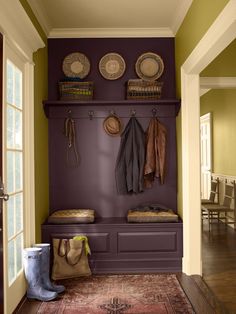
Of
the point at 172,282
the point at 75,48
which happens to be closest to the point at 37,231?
the point at 172,282

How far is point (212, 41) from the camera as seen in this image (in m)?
3.01

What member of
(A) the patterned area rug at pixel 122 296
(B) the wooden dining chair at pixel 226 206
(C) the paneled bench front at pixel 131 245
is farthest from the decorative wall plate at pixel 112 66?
(B) the wooden dining chair at pixel 226 206

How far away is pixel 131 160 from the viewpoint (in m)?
4.69

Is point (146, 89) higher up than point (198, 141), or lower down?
higher up

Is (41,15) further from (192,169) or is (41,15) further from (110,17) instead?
(192,169)

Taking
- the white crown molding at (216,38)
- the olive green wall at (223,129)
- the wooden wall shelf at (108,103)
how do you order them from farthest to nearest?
1. the olive green wall at (223,129)
2. the wooden wall shelf at (108,103)
3. the white crown molding at (216,38)

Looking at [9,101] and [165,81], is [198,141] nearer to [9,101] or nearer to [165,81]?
[165,81]

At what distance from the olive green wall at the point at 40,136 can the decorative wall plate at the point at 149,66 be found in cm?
113

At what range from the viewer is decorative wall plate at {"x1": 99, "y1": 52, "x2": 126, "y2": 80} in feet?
15.7

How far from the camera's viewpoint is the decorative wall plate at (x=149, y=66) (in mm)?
4758

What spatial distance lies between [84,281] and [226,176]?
4.10 metres

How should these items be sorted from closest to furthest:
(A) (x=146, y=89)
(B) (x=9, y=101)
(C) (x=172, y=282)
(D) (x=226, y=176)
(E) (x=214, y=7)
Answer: (E) (x=214, y=7) → (B) (x=9, y=101) → (C) (x=172, y=282) → (A) (x=146, y=89) → (D) (x=226, y=176)

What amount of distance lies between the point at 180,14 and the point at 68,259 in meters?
2.83

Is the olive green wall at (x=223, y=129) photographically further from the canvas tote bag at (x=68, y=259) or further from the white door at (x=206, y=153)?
the canvas tote bag at (x=68, y=259)
